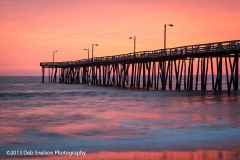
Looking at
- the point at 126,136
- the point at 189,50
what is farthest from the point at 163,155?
the point at 189,50

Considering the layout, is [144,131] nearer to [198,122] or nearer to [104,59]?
[198,122]

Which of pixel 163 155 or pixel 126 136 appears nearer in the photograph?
pixel 163 155

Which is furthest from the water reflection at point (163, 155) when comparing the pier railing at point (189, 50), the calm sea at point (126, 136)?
the pier railing at point (189, 50)

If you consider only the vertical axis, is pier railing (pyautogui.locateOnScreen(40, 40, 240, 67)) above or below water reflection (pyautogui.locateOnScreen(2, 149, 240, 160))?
above

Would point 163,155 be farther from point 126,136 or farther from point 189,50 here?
point 189,50

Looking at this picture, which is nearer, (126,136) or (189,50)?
(126,136)

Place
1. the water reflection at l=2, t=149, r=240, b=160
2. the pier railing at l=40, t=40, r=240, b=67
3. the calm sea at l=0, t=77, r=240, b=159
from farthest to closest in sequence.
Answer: the pier railing at l=40, t=40, r=240, b=67
the calm sea at l=0, t=77, r=240, b=159
the water reflection at l=2, t=149, r=240, b=160

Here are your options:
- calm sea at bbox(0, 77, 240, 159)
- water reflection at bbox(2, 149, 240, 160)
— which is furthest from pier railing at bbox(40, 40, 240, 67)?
water reflection at bbox(2, 149, 240, 160)

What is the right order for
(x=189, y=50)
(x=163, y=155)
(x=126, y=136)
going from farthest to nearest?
(x=189, y=50), (x=126, y=136), (x=163, y=155)

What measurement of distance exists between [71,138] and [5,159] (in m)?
3.43

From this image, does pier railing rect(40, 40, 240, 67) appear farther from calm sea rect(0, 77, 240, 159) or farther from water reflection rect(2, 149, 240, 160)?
water reflection rect(2, 149, 240, 160)

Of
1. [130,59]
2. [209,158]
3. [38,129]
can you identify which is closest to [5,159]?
[209,158]

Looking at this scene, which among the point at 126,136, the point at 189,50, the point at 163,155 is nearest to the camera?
the point at 163,155

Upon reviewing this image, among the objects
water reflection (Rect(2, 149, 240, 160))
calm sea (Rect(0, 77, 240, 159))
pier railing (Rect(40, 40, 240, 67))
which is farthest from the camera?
pier railing (Rect(40, 40, 240, 67))
